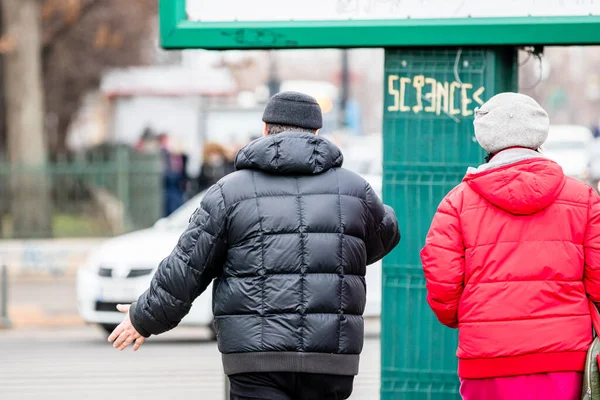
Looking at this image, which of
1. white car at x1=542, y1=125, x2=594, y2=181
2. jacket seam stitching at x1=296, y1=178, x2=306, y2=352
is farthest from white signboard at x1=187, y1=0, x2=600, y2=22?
white car at x1=542, y1=125, x2=594, y2=181

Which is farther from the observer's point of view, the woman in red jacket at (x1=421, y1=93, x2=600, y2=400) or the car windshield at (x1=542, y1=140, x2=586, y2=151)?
the car windshield at (x1=542, y1=140, x2=586, y2=151)

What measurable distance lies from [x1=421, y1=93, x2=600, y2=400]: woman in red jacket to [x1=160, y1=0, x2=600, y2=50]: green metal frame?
1497mm

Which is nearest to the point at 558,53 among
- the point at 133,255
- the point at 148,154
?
the point at 148,154

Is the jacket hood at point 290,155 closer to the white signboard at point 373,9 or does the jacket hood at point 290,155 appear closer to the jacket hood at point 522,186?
the jacket hood at point 522,186

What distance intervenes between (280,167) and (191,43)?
177 centimetres

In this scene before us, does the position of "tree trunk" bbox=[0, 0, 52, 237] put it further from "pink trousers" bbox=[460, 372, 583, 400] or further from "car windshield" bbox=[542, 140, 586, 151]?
"pink trousers" bbox=[460, 372, 583, 400]

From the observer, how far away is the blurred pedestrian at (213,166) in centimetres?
2166

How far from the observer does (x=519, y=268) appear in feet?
13.4

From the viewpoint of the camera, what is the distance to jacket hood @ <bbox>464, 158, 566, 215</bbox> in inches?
161

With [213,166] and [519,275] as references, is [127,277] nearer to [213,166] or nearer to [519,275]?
[519,275]

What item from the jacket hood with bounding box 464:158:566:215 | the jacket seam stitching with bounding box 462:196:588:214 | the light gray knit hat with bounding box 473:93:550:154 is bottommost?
the jacket seam stitching with bounding box 462:196:588:214

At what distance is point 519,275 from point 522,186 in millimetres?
293

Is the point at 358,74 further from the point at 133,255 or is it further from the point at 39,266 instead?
the point at 133,255

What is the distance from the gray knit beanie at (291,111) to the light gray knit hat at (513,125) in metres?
0.62
